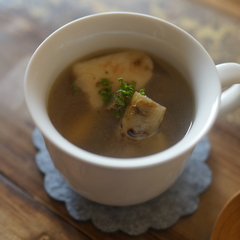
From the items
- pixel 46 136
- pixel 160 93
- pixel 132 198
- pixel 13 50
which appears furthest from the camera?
pixel 13 50

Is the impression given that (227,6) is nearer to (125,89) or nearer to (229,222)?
(125,89)

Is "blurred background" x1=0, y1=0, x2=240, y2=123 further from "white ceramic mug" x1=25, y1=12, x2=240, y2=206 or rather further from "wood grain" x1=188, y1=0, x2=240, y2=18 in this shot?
"white ceramic mug" x1=25, y1=12, x2=240, y2=206

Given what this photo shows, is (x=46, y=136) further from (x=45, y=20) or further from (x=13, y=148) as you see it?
(x=45, y=20)

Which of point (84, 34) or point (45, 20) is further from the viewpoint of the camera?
point (45, 20)

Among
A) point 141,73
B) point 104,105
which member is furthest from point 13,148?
point 141,73

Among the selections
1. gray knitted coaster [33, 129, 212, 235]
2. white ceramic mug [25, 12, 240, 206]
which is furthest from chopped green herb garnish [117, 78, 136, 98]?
gray knitted coaster [33, 129, 212, 235]

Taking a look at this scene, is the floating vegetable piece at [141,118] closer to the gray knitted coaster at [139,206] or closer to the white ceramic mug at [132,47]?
the white ceramic mug at [132,47]
